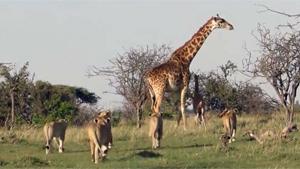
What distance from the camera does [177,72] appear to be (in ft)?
85.2

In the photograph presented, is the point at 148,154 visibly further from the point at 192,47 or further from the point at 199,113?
the point at 199,113

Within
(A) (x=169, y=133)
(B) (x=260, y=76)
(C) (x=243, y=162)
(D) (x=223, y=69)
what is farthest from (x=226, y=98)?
(C) (x=243, y=162)

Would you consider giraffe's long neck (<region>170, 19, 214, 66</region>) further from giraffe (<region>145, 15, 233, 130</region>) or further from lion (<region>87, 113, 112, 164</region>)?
lion (<region>87, 113, 112, 164</region>)

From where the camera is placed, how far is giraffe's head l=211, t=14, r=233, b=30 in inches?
1064

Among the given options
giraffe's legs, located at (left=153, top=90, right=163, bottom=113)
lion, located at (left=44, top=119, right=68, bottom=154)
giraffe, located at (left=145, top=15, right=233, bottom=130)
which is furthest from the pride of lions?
giraffe, located at (left=145, top=15, right=233, bottom=130)

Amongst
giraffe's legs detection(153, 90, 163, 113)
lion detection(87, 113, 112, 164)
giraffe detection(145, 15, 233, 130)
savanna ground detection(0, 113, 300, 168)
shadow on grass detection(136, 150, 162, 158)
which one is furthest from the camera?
giraffe detection(145, 15, 233, 130)

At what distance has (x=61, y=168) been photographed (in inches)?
628

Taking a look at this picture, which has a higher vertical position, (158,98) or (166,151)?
(158,98)

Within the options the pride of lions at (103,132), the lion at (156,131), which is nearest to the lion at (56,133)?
the pride of lions at (103,132)

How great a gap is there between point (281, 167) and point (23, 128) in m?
13.8

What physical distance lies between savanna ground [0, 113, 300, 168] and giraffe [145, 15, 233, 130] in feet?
3.59

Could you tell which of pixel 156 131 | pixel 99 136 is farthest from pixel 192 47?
pixel 99 136

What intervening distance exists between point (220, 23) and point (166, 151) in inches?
369

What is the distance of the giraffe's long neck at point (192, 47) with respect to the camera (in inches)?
1062
